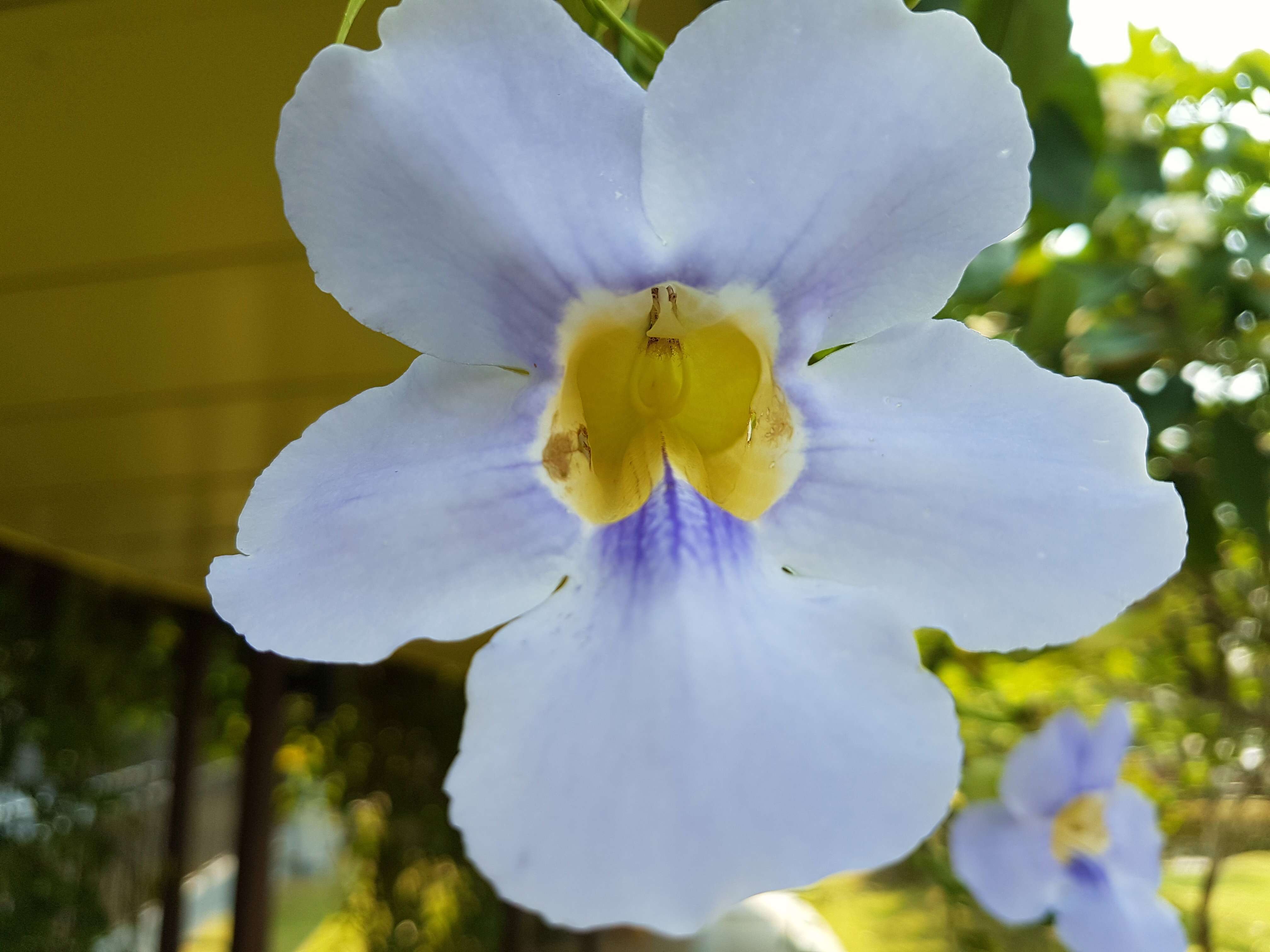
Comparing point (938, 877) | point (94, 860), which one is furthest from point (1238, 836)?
point (94, 860)

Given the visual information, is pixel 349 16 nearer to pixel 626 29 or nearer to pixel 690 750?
pixel 626 29

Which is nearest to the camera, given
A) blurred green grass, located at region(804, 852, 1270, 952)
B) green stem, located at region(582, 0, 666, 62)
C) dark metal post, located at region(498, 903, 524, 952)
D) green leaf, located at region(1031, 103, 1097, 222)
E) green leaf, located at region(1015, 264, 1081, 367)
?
green stem, located at region(582, 0, 666, 62)

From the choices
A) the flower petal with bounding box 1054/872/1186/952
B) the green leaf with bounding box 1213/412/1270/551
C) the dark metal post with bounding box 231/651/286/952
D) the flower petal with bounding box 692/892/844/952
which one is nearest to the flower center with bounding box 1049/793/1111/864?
the flower petal with bounding box 1054/872/1186/952

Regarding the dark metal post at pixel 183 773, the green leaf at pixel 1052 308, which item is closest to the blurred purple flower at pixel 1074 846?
the green leaf at pixel 1052 308

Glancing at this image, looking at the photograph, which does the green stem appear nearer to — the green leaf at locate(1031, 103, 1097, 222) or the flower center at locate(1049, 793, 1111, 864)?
the green leaf at locate(1031, 103, 1097, 222)

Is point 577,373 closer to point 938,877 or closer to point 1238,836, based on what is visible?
point 938,877
